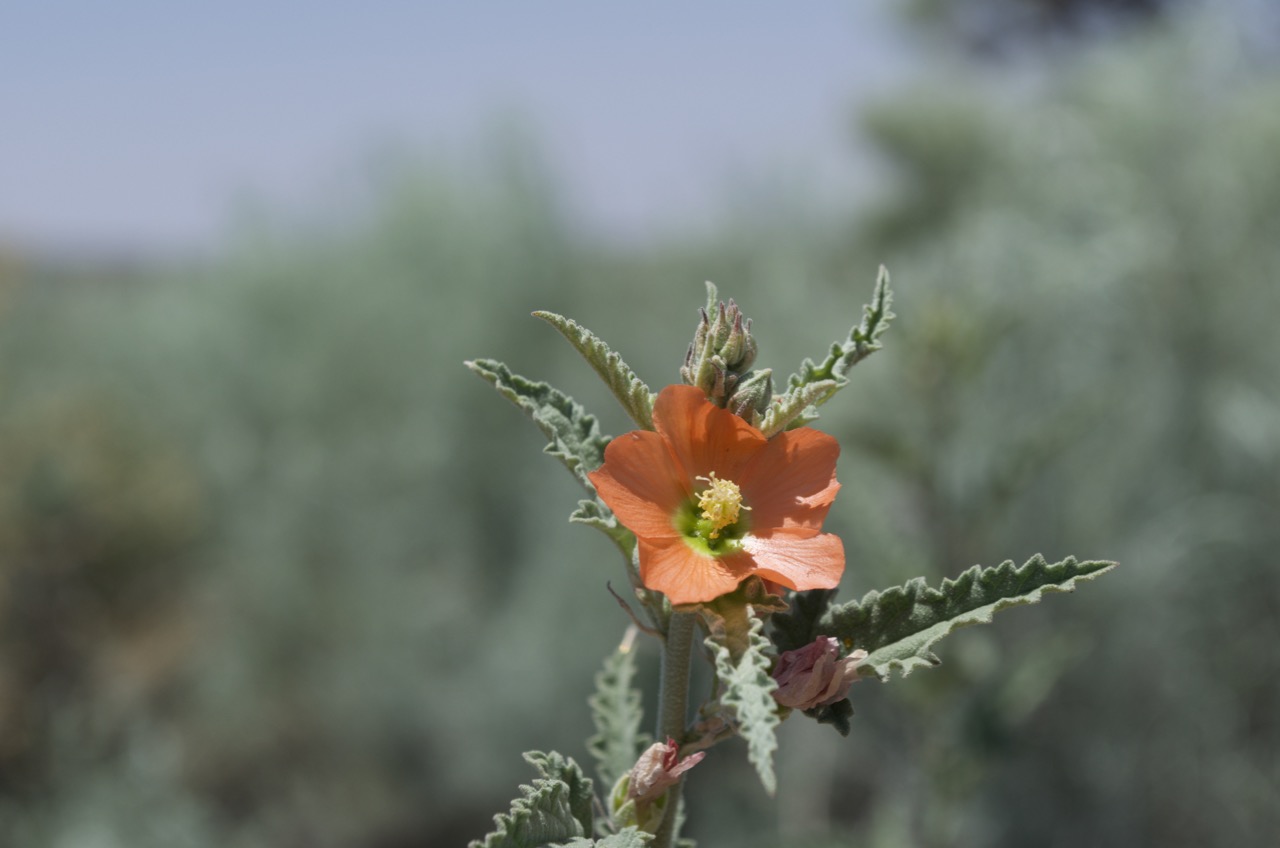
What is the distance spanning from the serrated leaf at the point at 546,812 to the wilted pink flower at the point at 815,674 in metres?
0.18

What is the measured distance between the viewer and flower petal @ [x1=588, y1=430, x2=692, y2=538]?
2.84 feet

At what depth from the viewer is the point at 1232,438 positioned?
15.2 feet

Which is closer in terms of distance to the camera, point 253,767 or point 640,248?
point 253,767

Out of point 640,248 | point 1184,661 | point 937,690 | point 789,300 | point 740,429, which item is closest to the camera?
point 740,429

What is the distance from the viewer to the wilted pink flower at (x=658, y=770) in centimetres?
89

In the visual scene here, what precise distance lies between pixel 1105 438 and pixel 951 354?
250 cm

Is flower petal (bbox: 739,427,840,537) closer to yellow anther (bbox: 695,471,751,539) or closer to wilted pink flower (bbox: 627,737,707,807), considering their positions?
yellow anther (bbox: 695,471,751,539)

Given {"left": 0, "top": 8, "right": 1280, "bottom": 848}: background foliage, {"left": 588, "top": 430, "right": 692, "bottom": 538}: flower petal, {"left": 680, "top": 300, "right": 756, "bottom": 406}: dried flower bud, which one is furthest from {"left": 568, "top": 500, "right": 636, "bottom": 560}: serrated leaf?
{"left": 0, "top": 8, "right": 1280, "bottom": 848}: background foliage

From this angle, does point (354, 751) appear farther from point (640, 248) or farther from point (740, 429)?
point (740, 429)

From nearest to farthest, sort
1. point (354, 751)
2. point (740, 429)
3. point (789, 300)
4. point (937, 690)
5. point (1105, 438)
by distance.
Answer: point (740, 429) → point (937, 690) → point (1105, 438) → point (789, 300) → point (354, 751)

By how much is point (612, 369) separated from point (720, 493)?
14cm

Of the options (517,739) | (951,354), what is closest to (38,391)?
(517,739)

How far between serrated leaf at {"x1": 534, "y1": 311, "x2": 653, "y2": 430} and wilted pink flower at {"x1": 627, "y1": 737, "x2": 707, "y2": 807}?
282 mm

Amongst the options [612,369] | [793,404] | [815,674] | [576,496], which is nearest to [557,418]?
[612,369]
